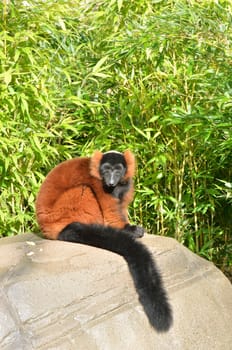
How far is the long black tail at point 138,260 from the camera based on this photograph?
3.77m

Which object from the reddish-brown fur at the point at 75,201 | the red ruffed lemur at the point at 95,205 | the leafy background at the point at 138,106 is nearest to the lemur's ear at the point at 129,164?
the red ruffed lemur at the point at 95,205

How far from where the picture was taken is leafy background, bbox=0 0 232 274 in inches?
196

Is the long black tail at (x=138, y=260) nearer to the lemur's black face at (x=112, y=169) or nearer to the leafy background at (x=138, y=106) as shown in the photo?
the lemur's black face at (x=112, y=169)

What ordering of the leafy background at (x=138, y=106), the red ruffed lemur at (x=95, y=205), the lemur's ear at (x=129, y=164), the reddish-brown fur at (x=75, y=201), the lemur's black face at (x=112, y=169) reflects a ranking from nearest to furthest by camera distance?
the red ruffed lemur at (x=95, y=205)
the reddish-brown fur at (x=75, y=201)
the lemur's black face at (x=112, y=169)
the lemur's ear at (x=129, y=164)
the leafy background at (x=138, y=106)

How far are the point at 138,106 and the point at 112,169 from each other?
973 millimetres

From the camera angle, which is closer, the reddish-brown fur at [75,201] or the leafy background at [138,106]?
the reddish-brown fur at [75,201]

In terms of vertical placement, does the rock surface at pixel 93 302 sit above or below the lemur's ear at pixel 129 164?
below

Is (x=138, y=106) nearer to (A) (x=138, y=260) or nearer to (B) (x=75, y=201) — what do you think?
(B) (x=75, y=201)

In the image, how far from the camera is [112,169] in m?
4.55

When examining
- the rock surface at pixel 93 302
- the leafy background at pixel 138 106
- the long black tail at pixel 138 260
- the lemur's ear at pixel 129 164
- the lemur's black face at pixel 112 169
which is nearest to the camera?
the rock surface at pixel 93 302

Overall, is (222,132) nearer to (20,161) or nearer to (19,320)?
(20,161)

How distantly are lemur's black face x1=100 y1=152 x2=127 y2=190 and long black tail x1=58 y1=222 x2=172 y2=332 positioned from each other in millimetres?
384

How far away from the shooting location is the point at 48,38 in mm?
5738

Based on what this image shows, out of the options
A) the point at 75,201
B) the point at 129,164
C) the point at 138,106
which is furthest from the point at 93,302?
the point at 138,106
